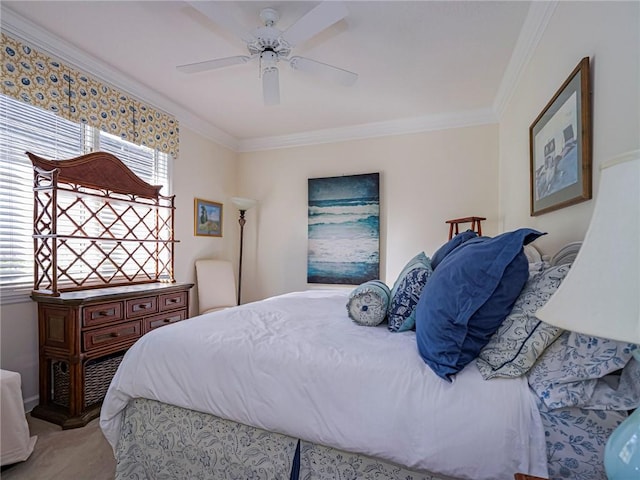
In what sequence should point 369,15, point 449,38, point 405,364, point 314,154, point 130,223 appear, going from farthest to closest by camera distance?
1. point 314,154
2. point 130,223
3. point 449,38
4. point 369,15
5. point 405,364

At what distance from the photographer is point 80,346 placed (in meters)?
2.14

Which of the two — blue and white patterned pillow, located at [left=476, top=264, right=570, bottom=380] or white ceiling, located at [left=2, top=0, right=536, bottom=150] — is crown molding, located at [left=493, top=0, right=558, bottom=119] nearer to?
white ceiling, located at [left=2, top=0, right=536, bottom=150]

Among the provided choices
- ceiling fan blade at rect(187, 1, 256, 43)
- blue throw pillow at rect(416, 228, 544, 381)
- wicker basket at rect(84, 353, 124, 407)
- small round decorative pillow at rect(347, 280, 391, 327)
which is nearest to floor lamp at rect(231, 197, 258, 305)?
wicker basket at rect(84, 353, 124, 407)

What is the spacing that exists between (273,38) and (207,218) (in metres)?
2.44

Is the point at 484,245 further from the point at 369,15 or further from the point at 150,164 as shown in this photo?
the point at 150,164

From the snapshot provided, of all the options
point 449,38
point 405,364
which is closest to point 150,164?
point 449,38

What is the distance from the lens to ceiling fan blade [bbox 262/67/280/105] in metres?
2.19

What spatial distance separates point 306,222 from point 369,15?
2498 mm

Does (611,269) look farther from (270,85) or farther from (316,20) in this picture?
(270,85)

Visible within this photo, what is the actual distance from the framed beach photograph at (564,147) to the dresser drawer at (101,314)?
9.51 ft

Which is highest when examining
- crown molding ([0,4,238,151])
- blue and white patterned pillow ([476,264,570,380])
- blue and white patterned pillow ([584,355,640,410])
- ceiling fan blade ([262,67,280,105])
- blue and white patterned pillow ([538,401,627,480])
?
crown molding ([0,4,238,151])

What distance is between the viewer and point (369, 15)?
201 cm

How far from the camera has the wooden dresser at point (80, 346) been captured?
2.13 m

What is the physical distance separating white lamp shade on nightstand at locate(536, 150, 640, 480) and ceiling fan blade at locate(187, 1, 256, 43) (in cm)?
181
